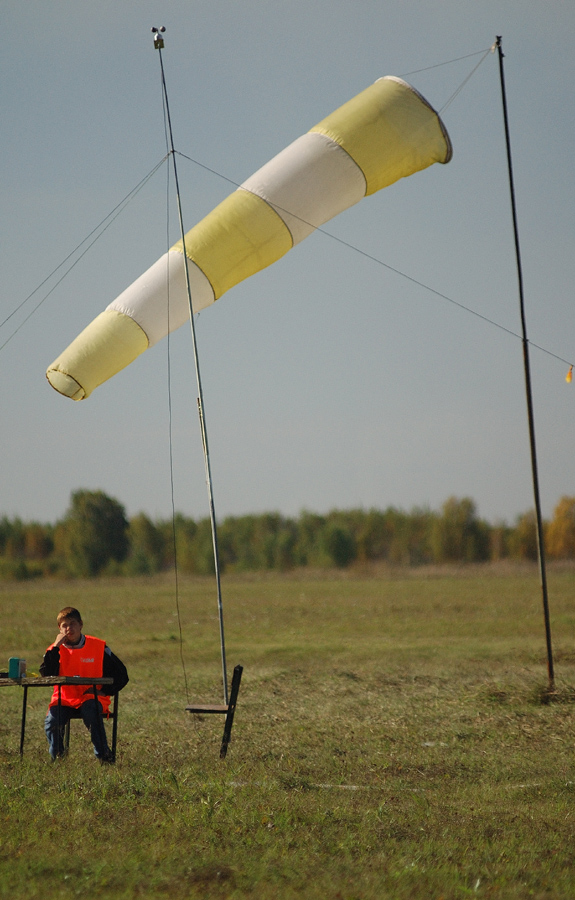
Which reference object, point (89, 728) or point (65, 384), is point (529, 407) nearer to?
A: point (65, 384)

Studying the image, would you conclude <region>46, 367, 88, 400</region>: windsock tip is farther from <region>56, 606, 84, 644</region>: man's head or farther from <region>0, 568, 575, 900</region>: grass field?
<region>0, 568, 575, 900</region>: grass field

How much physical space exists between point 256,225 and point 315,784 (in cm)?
617

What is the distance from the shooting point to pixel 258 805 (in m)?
6.86

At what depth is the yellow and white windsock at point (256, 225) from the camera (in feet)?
34.2

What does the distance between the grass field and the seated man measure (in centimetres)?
40

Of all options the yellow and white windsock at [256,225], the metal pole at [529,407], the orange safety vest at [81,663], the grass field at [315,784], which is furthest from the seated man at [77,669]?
the metal pole at [529,407]

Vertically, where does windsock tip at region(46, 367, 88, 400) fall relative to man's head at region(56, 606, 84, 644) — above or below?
above

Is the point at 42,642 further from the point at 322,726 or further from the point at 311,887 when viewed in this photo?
the point at 311,887

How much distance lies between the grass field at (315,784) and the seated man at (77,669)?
1.30ft

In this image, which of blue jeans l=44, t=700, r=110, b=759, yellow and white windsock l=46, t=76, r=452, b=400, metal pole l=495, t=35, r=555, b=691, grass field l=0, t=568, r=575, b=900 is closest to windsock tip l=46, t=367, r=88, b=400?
yellow and white windsock l=46, t=76, r=452, b=400

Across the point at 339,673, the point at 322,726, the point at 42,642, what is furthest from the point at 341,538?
the point at 322,726

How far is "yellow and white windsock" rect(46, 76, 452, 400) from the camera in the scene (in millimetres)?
10438

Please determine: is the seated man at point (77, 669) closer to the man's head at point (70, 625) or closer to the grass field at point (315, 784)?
the man's head at point (70, 625)

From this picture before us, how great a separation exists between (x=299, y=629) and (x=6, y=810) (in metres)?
19.6
